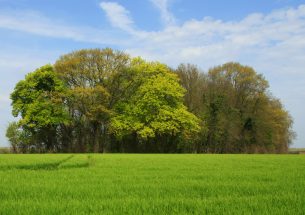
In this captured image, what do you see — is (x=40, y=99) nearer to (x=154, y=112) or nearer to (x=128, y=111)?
(x=128, y=111)

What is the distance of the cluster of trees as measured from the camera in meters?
56.9

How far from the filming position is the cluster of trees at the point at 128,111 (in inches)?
2240

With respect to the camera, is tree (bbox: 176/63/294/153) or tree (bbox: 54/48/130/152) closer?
tree (bbox: 54/48/130/152)

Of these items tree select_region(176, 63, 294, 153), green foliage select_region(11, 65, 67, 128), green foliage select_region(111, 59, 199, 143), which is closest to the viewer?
green foliage select_region(11, 65, 67, 128)

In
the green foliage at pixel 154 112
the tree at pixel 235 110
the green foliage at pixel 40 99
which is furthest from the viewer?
the tree at pixel 235 110

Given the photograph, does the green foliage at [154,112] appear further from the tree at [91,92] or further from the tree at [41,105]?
the tree at [41,105]

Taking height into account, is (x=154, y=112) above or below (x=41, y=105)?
below

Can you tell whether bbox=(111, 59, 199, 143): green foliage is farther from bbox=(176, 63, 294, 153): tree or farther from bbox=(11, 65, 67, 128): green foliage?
bbox=(11, 65, 67, 128): green foliage

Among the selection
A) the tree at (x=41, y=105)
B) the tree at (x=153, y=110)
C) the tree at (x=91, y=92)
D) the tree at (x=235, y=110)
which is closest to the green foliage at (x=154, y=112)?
the tree at (x=153, y=110)

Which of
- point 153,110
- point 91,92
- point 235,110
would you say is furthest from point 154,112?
point 235,110

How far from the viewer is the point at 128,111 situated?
57.9 meters

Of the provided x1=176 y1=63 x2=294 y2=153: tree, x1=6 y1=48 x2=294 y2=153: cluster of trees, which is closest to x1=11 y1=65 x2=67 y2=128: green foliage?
x1=6 y1=48 x2=294 y2=153: cluster of trees

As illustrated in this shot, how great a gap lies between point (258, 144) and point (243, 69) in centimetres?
1179

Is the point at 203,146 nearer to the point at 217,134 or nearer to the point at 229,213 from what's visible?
the point at 217,134
